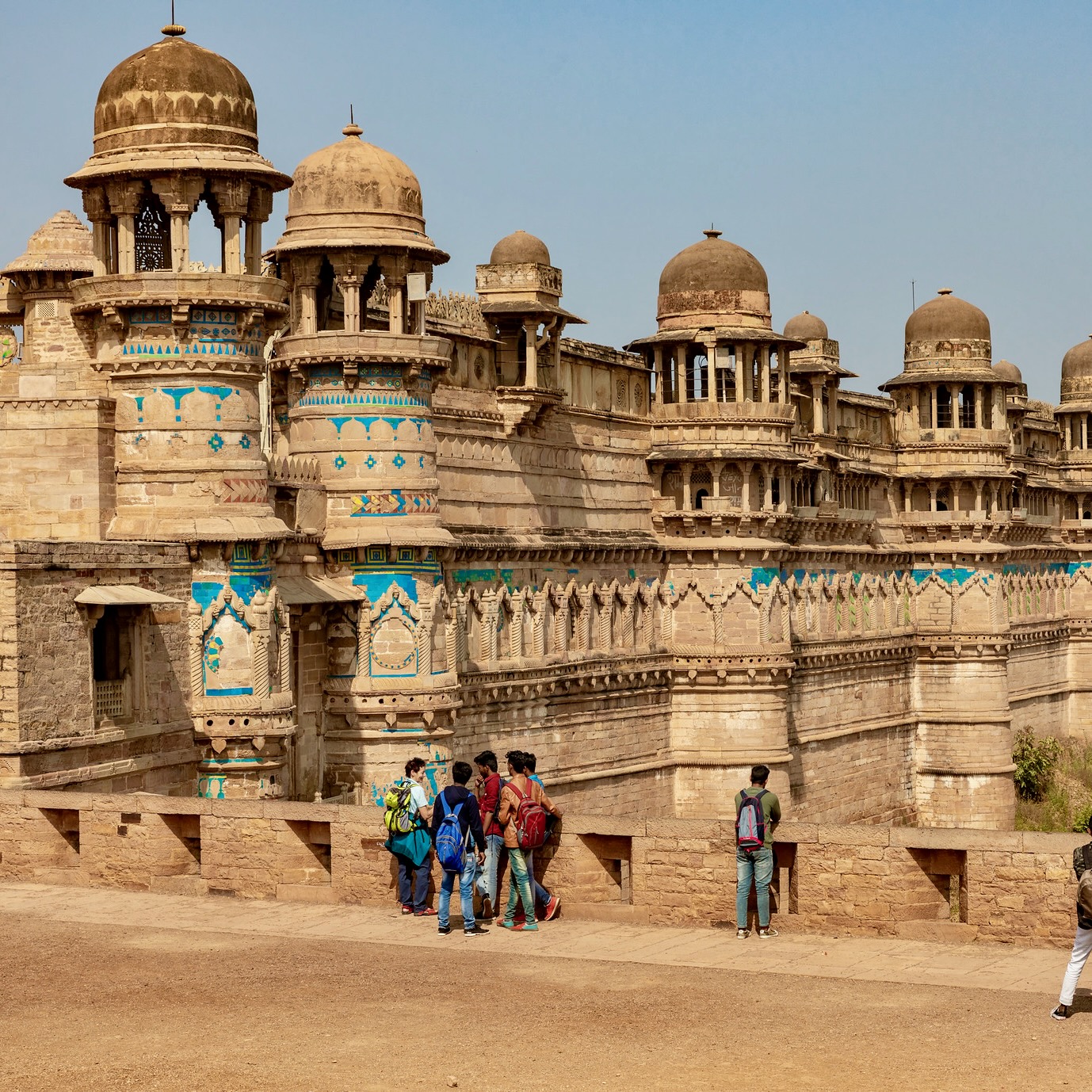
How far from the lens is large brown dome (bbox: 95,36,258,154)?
75.9 feet

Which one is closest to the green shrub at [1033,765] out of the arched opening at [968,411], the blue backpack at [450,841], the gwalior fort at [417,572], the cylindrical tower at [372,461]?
the gwalior fort at [417,572]

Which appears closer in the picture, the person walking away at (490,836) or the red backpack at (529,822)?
the red backpack at (529,822)

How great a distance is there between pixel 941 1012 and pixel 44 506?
1397 centimetres

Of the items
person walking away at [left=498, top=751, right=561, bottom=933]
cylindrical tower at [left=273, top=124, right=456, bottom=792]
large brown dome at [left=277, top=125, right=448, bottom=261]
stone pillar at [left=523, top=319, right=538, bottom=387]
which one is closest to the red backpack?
person walking away at [left=498, top=751, right=561, bottom=933]

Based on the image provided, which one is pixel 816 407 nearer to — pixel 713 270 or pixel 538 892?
pixel 713 270

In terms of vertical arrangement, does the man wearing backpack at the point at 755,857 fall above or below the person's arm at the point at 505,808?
below

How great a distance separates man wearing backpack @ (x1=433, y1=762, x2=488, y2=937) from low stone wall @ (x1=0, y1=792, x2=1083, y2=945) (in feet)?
2.48

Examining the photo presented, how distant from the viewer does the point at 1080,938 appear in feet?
42.2

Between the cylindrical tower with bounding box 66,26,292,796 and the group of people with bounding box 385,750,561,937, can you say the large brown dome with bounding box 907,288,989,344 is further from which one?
the group of people with bounding box 385,750,561,937

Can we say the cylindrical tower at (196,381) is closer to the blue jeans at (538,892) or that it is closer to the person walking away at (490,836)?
the person walking away at (490,836)

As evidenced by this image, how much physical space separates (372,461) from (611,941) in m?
12.2

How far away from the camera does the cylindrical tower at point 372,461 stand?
26328 mm

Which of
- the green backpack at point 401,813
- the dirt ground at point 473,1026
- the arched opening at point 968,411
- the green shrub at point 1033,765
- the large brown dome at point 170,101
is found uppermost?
the large brown dome at point 170,101

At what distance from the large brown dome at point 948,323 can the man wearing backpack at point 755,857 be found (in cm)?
3108
